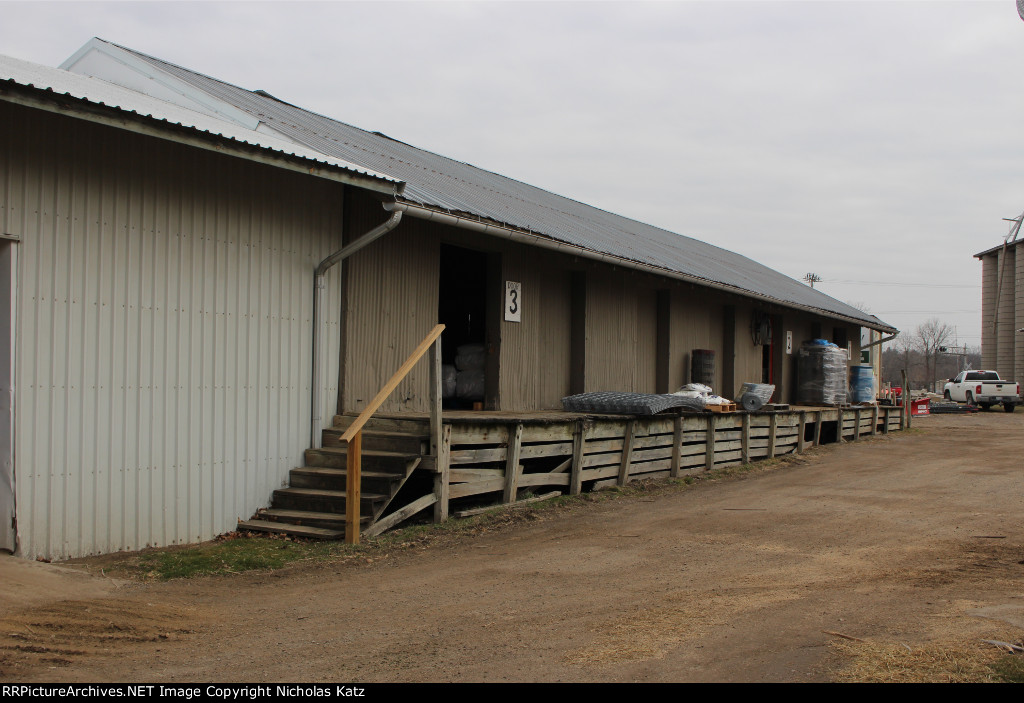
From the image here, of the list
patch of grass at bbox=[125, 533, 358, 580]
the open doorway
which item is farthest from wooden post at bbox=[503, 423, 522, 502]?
patch of grass at bbox=[125, 533, 358, 580]

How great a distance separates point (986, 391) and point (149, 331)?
36694mm

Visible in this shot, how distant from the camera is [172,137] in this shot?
6.98 metres

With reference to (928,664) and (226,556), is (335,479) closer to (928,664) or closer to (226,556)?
(226,556)

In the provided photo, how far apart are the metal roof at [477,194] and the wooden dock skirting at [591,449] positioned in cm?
228

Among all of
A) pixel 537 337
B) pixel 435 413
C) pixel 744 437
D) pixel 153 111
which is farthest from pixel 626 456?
pixel 153 111

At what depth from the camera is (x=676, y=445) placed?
12.7 m

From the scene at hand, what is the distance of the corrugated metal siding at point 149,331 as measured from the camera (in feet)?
22.4

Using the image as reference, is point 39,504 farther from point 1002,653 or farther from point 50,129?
point 1002,653

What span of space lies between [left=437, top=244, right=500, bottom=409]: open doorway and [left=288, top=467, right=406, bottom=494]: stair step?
139 inches

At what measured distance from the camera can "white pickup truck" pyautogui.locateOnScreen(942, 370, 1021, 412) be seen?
36312 millimetres

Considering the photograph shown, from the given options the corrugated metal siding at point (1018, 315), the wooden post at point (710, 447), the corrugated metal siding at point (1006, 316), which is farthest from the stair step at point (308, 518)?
the corrugated metal siding at point (1006, 316)

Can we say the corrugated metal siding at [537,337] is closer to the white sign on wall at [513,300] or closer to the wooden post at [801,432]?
the white sign on wall at [513,300]

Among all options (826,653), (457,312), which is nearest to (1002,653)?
(826,653)

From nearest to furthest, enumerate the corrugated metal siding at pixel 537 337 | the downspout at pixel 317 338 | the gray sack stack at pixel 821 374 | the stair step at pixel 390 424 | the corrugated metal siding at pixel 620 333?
the stair step at pixel 390 424, the downspout at pixel 317 338, the corrugated metal siding at pixel 537 337, the corrugated metal siding at pixel 620 333, the gray sack stack at pixel 821 374
